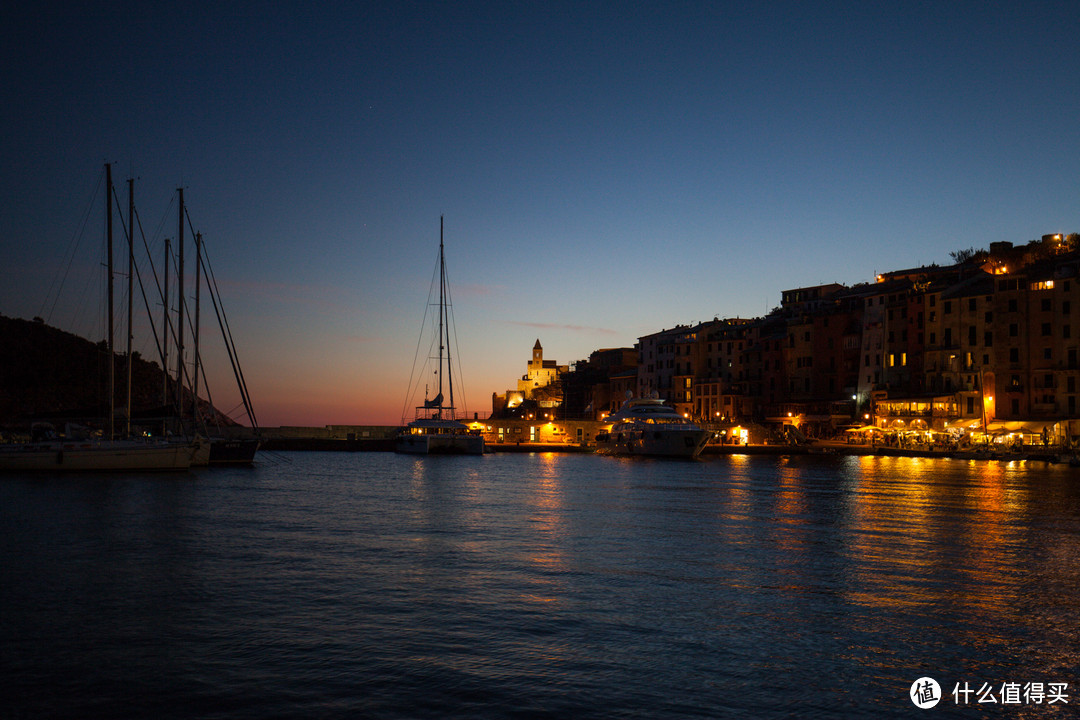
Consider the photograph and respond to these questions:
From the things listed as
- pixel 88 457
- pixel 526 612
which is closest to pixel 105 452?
pixel 88 457

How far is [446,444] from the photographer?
85.8 meters

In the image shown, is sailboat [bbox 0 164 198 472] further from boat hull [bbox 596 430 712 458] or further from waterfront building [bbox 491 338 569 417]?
waterfront building [bbox 491 338 569 417]

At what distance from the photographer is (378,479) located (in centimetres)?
5253

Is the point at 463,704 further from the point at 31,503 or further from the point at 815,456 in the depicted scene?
the point at 815,456

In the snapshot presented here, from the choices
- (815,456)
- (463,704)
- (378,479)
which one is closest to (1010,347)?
(815,456)

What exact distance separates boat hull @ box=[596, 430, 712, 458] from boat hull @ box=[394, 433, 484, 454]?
16.1 m

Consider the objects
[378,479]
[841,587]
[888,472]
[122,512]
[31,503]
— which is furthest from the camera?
[888,472]

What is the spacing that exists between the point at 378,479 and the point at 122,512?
76.6ft

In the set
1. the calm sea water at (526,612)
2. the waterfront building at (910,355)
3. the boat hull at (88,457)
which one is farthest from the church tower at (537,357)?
the calm sea water at (526,612)

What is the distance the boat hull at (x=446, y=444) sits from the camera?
280 feet

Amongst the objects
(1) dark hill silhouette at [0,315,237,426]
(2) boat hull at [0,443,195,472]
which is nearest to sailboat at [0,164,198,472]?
(2) boat hull at [0,443,195,472]

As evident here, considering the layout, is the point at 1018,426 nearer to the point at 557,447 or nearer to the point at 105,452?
the point at 557,447

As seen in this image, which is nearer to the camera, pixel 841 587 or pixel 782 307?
pixel 841 587

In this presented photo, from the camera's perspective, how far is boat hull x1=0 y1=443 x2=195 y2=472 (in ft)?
145
